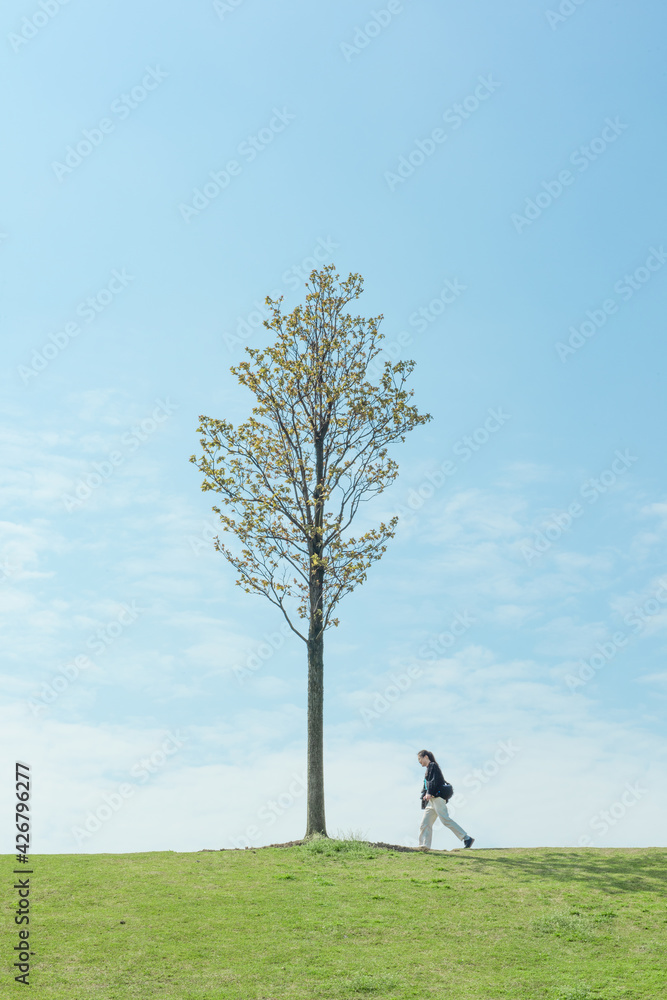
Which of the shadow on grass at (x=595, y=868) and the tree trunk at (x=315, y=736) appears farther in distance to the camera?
the tree trunk at (x=315, y=736)

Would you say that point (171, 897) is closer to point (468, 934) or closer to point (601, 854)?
point (468, 934)

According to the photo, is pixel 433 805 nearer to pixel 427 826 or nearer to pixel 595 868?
pixel 427 826

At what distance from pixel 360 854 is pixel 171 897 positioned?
589 cm

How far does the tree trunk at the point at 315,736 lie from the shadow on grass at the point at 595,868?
442 cm

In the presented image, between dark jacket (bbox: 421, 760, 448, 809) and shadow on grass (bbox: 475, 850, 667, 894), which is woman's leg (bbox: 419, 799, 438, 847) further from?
shadow on grass (bbox: 475, 850, 667, 894)

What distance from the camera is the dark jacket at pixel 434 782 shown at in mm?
22953

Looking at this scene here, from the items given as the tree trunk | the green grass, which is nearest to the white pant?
the green grass

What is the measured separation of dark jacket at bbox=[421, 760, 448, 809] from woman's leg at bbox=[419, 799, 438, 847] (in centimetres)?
20

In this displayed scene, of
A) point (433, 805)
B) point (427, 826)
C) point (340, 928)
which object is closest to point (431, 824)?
point (427, 826)

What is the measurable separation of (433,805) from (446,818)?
493mm

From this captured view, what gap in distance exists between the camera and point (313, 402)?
2636 cm

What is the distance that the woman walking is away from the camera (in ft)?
75.4

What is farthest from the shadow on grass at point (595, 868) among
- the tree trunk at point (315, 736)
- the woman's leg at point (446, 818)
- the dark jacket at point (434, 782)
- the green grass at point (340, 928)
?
the tree trunk at point (315, 736)

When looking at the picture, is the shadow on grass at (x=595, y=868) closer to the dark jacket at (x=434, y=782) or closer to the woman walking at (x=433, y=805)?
the woman walking at (x=433, y=805)
